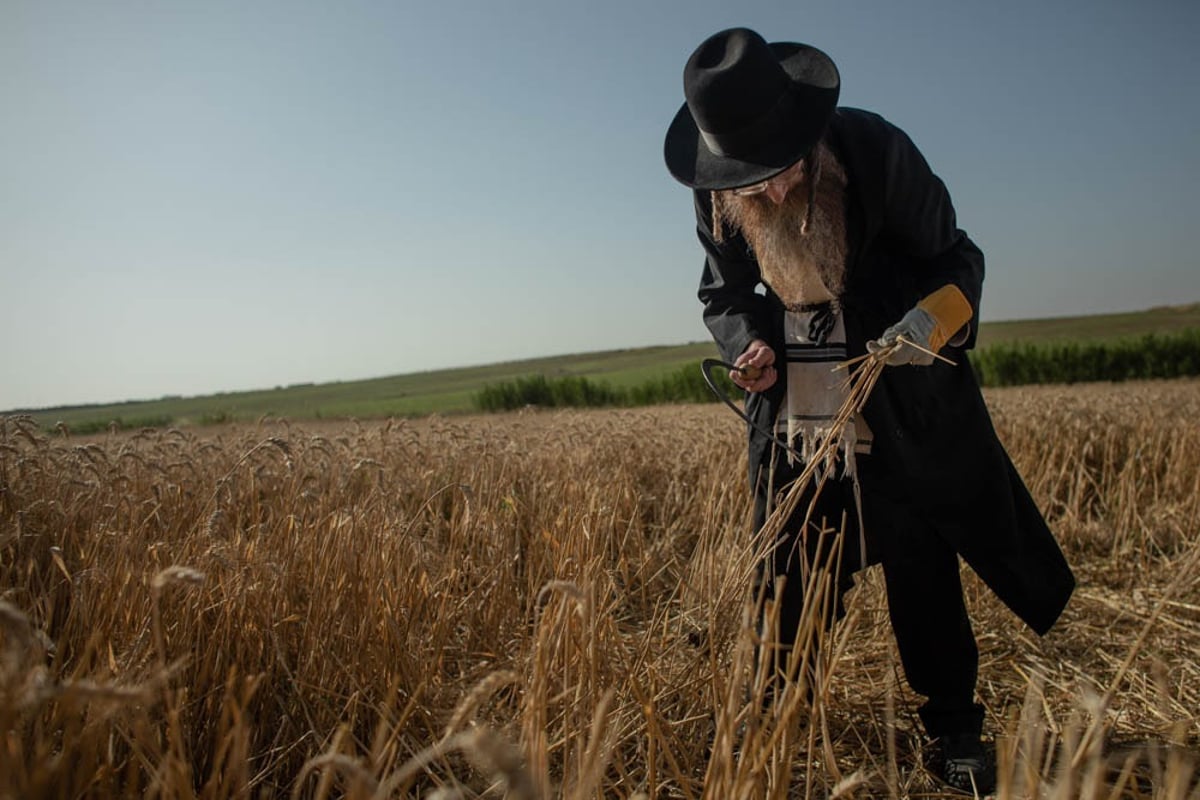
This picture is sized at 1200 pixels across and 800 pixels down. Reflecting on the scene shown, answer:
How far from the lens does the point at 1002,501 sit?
7.02 feet

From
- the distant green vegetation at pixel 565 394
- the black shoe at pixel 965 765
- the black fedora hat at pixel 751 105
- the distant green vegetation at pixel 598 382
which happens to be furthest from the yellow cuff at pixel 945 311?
the distant green vegetation at pixel 565 394

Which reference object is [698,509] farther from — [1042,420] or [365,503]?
[1042,420]

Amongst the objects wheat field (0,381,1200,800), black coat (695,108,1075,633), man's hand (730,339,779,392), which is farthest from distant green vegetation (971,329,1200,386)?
man's hand (730,339,779,392)

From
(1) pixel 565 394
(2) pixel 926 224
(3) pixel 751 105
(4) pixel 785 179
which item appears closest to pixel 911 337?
(2) pixel 926 224

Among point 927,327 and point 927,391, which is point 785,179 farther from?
point 927,391

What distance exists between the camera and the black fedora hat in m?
1.95

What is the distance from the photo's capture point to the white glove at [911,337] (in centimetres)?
191

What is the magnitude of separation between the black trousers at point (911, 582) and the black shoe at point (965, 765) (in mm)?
51

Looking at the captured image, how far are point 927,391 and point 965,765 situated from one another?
3.39ft

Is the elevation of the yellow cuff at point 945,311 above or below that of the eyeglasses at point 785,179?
below

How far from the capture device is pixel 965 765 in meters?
2.04

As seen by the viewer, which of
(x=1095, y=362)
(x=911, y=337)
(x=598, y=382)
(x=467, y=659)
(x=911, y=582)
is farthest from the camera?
(x=598, y=382)

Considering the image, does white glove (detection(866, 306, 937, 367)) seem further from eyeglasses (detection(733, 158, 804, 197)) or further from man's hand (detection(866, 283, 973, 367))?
eyeglasses (detection(733, 158, 804, 197))

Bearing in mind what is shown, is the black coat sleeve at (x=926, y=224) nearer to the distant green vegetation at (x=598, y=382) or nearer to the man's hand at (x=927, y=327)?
the man's hand at (x=927, y=327)
